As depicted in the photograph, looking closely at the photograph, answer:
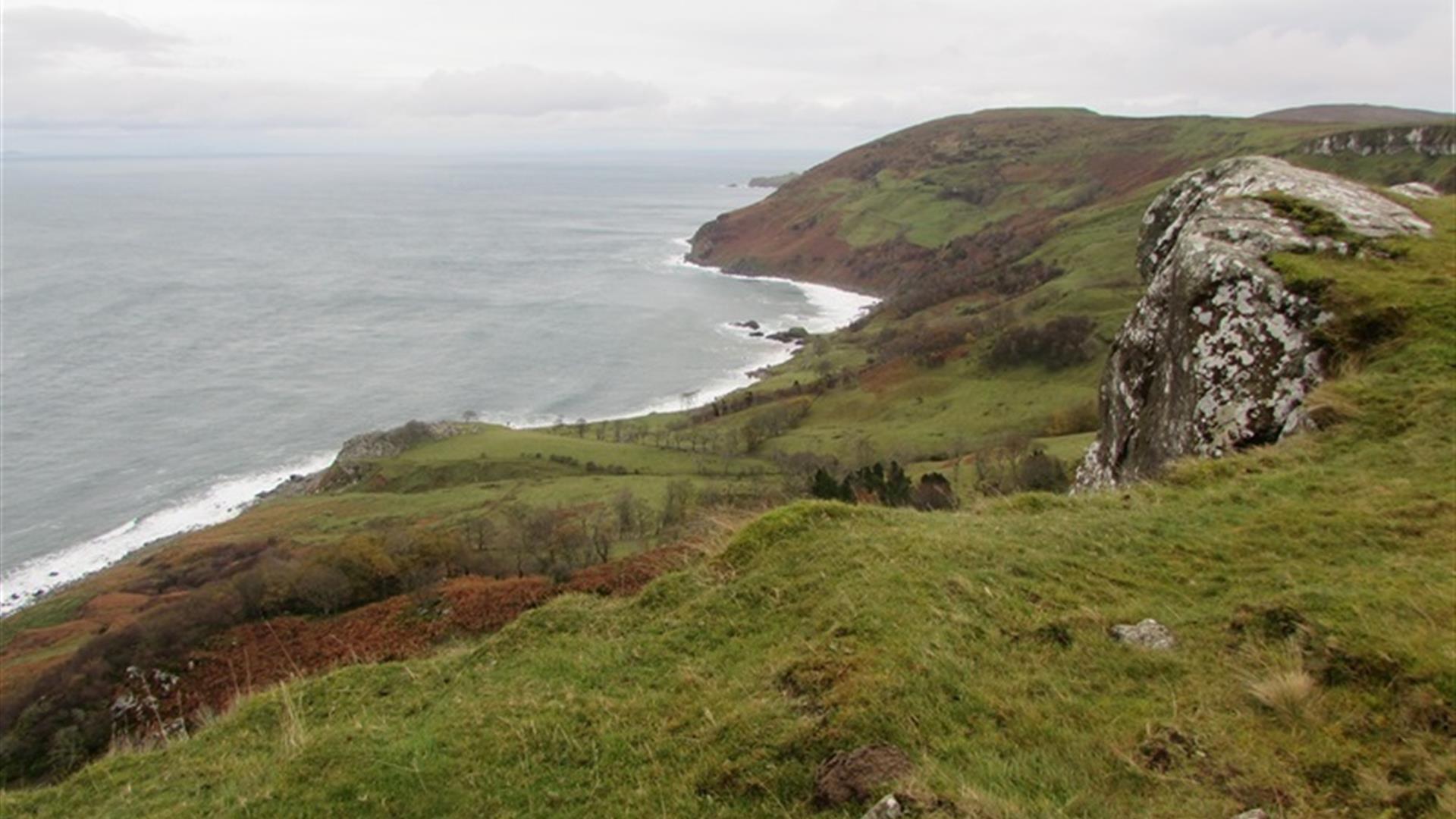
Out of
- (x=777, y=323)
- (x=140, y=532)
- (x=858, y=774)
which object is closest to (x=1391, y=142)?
(x=777, y=323)

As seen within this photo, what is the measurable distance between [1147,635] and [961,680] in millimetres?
1818

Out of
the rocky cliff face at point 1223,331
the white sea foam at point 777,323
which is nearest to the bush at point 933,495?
the rocky cliff face at point 1223,331

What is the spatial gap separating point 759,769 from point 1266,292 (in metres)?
11.7

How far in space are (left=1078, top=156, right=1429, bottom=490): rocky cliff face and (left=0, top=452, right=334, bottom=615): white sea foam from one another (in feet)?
218

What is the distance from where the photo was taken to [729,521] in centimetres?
1154

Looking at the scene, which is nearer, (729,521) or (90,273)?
(729,521)

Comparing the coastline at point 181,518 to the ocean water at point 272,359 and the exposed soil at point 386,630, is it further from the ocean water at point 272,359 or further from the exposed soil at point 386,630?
the exposed soil at point 386,630

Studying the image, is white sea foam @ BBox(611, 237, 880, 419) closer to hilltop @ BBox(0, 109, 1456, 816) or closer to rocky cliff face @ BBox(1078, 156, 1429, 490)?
rocky cliff face @ BBox(1078, 156, 1429, 490)

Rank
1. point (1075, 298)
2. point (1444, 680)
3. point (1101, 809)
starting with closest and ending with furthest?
point (1101, 809), point (1444, 680), point (1075, 298)

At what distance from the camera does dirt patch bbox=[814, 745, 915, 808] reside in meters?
5.51

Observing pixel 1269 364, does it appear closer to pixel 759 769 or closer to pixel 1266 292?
pixel 1266 292

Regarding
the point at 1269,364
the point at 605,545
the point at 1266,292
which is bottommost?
the point at 605,545

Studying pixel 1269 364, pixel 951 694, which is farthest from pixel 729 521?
pixel 1269 364

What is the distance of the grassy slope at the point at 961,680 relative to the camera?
18.5ft
